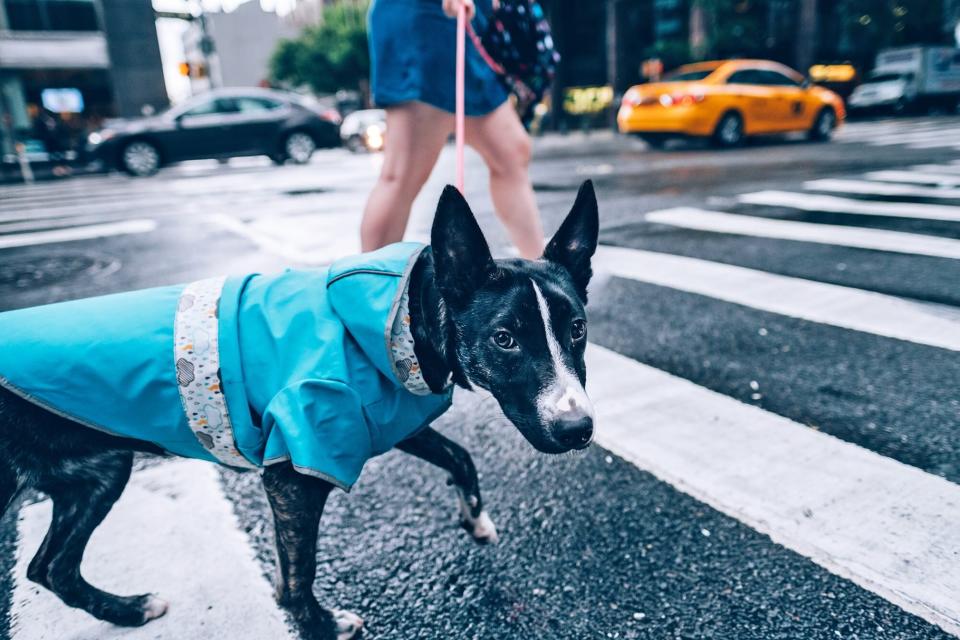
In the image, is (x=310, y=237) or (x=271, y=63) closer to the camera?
(x=310, y=237)

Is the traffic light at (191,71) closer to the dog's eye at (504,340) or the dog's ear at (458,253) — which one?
the dog's ear at (458,253)

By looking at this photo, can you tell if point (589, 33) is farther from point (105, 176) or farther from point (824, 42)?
point (105, 176)

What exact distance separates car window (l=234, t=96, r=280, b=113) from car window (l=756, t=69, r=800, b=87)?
1218cm

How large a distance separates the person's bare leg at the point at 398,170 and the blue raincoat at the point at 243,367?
1.83m

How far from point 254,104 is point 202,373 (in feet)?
59.0

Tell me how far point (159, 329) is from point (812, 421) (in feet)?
8.06

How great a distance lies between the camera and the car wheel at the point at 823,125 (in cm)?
1634

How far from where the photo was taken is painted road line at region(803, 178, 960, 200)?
759cm

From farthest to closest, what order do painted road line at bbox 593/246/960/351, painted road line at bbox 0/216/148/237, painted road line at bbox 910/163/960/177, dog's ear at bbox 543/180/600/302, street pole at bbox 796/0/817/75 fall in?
1. street pole at bbox 796/0/817/75
2. painted road line at bbox 910/163/960/177
3. painted road line at bbox 0/216/148/237
4. painted road line at bbox 593/246/960/351
5. dog's ear at bbox 543/180/600/302

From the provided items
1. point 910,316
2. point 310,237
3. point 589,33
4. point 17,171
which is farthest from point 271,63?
point 910,316

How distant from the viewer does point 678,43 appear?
27125 millimetres

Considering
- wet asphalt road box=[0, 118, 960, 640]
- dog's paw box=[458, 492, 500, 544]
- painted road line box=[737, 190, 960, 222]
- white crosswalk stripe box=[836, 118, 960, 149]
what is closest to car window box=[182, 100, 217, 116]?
wet asphalt road box=[0, 118, 960, 640]

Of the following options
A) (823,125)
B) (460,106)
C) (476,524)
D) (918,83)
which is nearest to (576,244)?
(476,524)

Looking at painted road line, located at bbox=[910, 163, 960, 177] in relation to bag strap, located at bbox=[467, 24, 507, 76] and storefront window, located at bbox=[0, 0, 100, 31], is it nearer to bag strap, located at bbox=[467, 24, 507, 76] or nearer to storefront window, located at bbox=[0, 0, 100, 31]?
bag strap, located at bbox=[467, 24, 507, 76]
